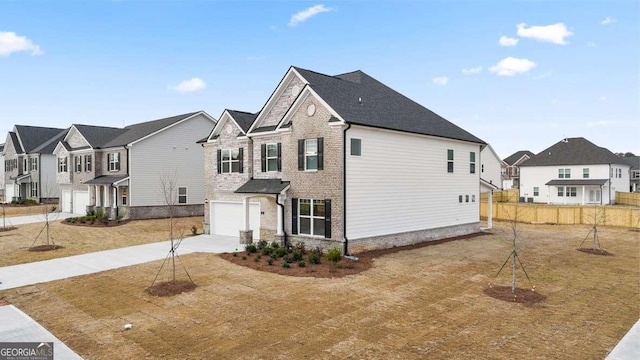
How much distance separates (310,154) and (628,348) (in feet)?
46.0

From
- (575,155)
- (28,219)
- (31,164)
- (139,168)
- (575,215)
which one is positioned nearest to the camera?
(575,215)

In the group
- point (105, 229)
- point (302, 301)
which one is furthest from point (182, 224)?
point (302, 301)

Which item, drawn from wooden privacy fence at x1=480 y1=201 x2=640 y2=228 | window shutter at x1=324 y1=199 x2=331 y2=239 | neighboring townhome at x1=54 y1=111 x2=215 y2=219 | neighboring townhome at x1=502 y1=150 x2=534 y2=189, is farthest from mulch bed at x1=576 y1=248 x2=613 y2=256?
neighboring townhome at x1=502 y1=150 x2=534 y2=189

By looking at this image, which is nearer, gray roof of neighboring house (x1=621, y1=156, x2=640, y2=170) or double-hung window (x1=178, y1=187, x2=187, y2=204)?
double-hung window (x1=178, y1=187, x2=187, y2=204)

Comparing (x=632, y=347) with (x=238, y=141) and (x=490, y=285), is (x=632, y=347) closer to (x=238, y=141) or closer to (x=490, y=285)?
(x=490, y=285)

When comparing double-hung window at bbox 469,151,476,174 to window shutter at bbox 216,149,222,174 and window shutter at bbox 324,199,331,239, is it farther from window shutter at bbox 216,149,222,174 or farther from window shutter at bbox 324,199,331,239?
window shutter at bbox 216,149,222,174

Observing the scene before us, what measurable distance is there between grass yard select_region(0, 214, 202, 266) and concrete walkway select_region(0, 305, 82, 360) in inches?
342

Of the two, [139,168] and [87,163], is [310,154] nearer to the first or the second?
[139,168]

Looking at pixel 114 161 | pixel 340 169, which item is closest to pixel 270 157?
pixel 340 169

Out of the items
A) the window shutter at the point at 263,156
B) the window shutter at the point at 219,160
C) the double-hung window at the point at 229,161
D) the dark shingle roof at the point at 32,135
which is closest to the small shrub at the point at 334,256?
the window shutter at the point at 263,156

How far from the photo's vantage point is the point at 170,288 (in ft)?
42.8

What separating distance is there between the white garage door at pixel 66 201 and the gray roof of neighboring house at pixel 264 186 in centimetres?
2804

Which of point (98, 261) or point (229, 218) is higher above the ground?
point (229, 218)

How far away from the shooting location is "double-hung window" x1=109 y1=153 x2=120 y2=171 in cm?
3494
